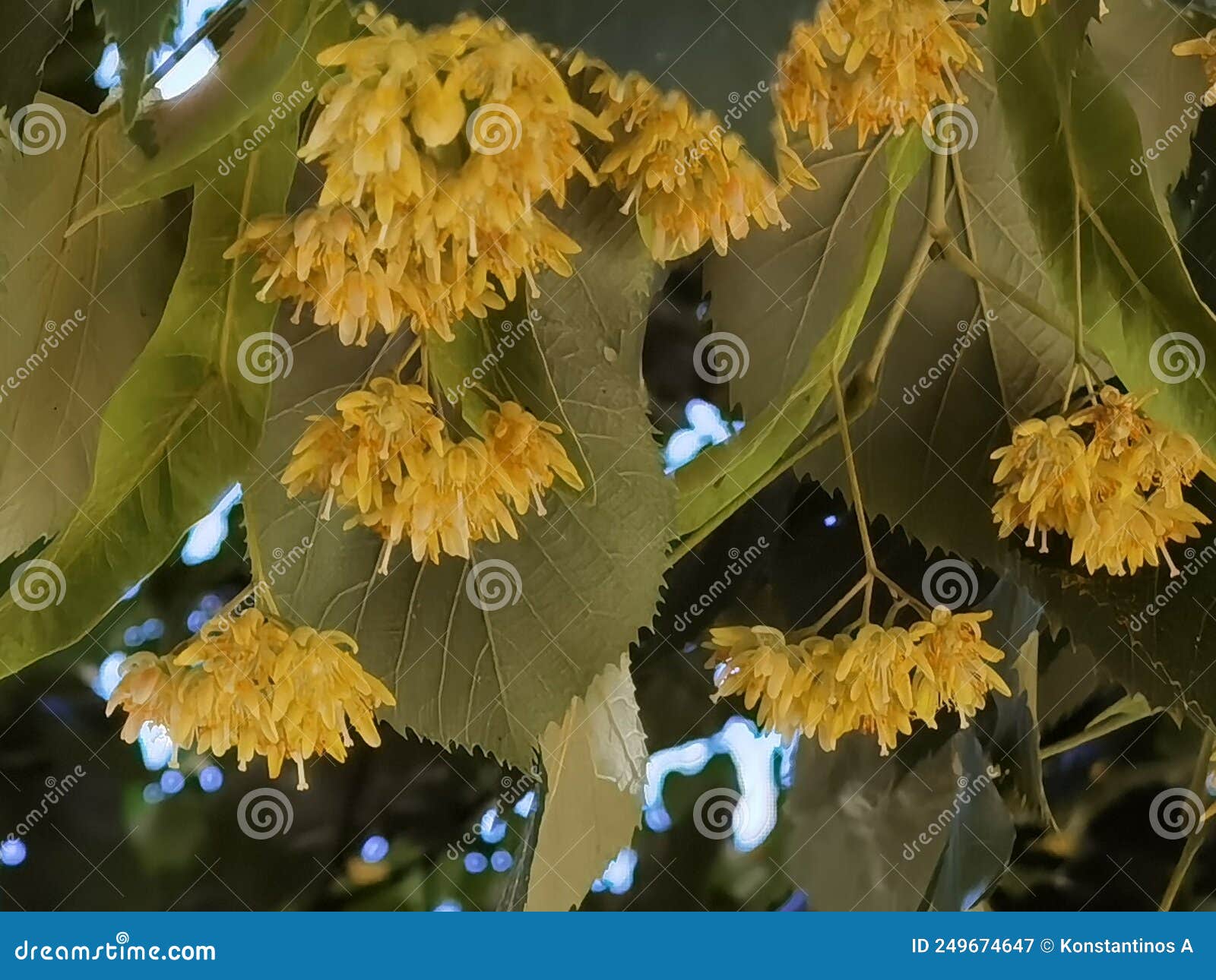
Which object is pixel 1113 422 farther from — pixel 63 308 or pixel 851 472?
pixel 63 308

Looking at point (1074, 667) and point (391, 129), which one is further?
point (1074, 667)

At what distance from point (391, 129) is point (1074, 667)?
0.55 meters

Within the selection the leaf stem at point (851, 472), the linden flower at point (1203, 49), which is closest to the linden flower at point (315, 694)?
the leaf stem at point (851, 472)

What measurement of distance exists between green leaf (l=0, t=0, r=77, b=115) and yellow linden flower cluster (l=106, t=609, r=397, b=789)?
0.35 m

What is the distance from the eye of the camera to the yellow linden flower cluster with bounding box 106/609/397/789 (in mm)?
640

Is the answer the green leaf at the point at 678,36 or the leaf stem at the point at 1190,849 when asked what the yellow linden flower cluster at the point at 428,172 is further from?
the leaf stem at the point at 1190,849

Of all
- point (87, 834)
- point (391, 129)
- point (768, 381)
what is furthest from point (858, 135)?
point (87, 834)

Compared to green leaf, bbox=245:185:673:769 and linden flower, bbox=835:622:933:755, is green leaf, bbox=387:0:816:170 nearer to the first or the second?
green leaf, bbox=245:185:673:769

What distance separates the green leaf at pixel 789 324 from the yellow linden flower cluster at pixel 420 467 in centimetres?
11

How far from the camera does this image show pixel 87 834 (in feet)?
2.36

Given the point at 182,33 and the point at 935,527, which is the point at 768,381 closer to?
the point at 935,527

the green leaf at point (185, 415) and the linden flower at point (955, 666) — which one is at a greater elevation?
the linden flower at point (955, 666)

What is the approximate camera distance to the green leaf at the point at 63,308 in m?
0.67

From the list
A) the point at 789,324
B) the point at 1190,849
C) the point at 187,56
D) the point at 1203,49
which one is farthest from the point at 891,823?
the point at 187,56
